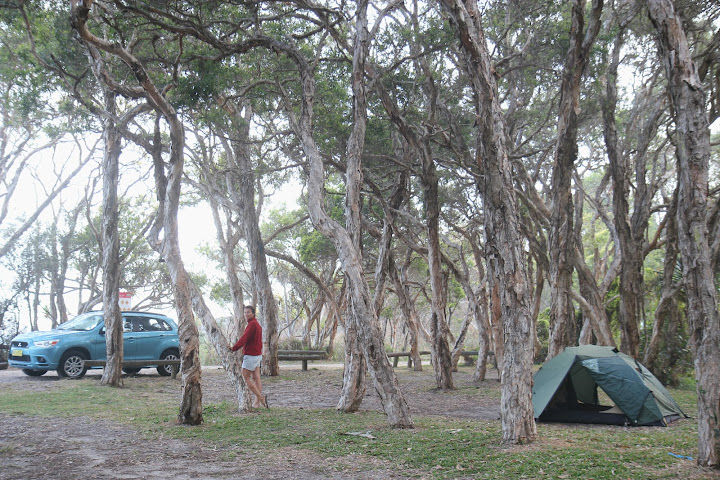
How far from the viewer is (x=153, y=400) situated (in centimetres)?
1136

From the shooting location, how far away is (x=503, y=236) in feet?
21.7

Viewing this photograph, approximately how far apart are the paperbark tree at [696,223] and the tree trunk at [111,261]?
458 inches

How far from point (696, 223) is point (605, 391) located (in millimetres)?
4797

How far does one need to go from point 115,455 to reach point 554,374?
275 inches

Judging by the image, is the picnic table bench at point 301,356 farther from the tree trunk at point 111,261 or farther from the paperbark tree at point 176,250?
the paperbark tree at point 176,250

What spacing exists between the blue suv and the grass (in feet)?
11.2

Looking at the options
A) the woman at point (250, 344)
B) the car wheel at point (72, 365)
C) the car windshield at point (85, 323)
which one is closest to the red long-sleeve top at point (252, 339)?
the woman at point (250, 344)

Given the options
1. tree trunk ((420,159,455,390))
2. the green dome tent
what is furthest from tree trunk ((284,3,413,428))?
tree trunk ((420,159,455,390))

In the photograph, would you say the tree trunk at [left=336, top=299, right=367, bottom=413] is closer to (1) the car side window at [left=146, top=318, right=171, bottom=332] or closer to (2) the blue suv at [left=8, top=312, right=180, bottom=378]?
(2) the blue suv at [left=8, top=312, right=180, bottom=378]

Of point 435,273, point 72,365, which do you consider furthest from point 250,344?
point 72,365

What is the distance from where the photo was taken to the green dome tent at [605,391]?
8.86 m

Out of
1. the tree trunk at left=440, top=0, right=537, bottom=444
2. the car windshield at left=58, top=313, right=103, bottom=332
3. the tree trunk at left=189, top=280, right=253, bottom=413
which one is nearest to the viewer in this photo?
the tree trunk at left=440, top=0, right=537, bottom=444

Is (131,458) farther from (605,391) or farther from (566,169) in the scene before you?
(566,169)

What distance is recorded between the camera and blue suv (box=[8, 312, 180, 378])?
1412 cm
